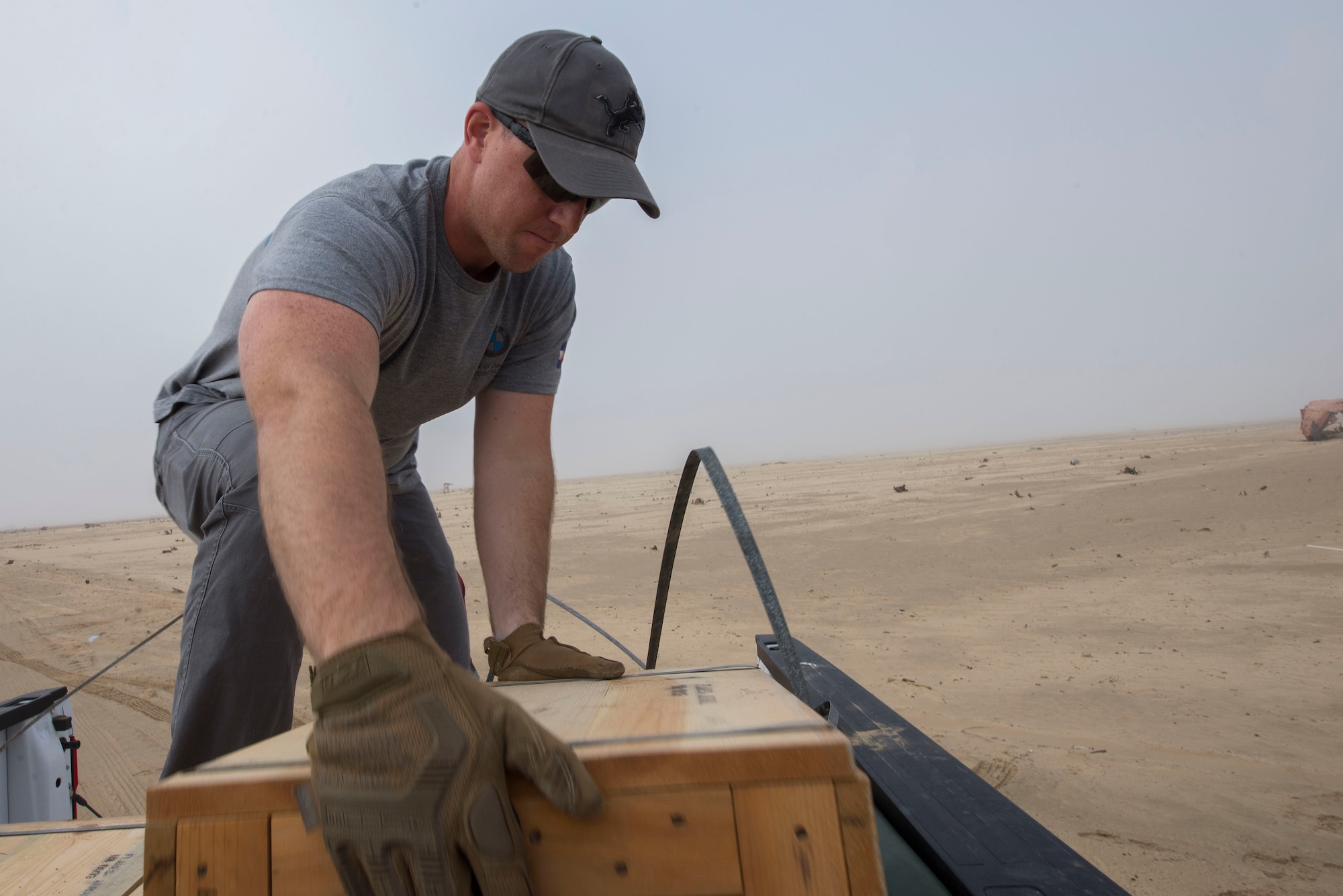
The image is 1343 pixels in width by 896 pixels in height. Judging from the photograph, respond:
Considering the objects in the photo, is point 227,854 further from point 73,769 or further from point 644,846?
point 73,769

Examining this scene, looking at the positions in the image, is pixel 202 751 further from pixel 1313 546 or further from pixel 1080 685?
pixel 1313 546

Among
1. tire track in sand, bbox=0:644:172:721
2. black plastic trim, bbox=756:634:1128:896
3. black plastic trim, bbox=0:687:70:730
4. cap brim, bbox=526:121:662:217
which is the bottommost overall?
tire track in sand, bbox=0:644:172:721

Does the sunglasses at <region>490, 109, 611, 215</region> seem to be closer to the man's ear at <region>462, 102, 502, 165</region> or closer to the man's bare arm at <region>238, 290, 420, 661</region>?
the man's ear at <region>462, 102, 502, 165</region>

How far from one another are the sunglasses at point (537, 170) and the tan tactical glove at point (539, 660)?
0.89 meters

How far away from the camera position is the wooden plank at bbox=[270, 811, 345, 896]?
27.2 inches

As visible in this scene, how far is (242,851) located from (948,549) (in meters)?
7.43

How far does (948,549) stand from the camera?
733 centimetres

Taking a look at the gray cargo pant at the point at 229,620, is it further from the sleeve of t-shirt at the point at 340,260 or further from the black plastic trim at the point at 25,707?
the black plastic trim at the point at 25,707

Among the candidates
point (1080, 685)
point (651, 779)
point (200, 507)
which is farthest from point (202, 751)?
point (1080, 685)

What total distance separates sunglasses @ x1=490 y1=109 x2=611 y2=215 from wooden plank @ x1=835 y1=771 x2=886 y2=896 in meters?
Result: 1.14

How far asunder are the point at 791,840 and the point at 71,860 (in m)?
1.30

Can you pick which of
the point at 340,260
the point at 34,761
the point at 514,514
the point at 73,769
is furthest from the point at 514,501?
the point at 73,769

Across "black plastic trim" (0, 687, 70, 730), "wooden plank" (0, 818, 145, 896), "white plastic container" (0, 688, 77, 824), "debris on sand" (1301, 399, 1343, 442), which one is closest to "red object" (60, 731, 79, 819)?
"white plastic container" (0, 688, 77, 824)

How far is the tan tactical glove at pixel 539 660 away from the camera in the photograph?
1.29 meters
